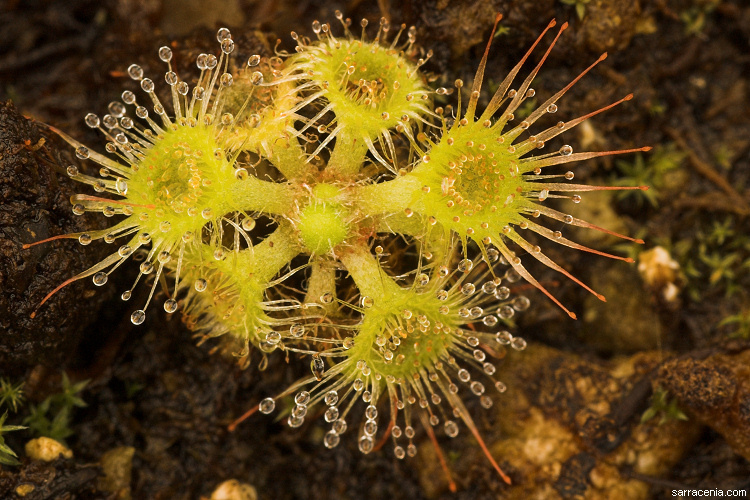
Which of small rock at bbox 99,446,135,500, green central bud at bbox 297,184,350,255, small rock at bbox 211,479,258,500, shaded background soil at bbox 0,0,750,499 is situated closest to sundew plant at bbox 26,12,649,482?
green central bud at bbox 297,184,350,255

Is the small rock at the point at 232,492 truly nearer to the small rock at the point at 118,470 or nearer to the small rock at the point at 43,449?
the small rock at the point at 118,470

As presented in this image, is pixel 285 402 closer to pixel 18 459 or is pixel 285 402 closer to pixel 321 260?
pixel 321 260

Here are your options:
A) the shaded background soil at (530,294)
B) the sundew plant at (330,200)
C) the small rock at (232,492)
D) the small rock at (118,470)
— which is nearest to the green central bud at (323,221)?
the sundew plant at (330,200)

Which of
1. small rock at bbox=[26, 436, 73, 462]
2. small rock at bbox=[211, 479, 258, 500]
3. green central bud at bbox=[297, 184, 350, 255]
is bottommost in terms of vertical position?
small rock at bbox=[211, 479, 258, 500]

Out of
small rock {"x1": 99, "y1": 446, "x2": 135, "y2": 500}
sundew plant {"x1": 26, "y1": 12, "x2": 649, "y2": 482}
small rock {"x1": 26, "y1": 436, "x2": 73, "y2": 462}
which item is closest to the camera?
sundew plant {"x1": 26, "y1": 12, "x2": 649, "y2": 482}

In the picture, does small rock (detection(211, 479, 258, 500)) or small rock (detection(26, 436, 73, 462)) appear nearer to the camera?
small rock (detection(26, 436, 73, 462))

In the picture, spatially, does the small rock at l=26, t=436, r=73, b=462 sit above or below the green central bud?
below

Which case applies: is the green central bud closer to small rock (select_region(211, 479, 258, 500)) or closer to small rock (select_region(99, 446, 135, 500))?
small rock (select_region(211, 479, 258, 500))
